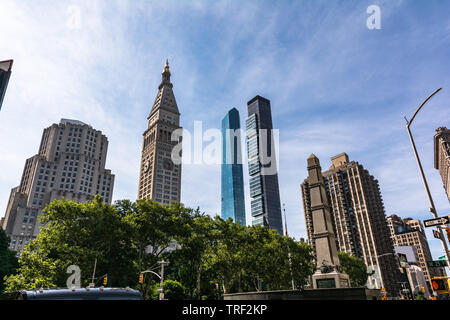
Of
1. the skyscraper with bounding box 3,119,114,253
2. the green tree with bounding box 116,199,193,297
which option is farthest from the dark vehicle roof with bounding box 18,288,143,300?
the skyscraper with bounding box 3,119,114,253

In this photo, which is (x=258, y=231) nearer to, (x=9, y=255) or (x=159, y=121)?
(x=9, y=255)

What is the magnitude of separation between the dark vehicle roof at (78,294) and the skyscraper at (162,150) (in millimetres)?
117405

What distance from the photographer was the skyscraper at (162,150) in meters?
130

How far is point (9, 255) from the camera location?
56188 millimetres

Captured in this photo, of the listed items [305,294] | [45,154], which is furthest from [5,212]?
[305,294]

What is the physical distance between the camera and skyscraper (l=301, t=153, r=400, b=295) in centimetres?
12975

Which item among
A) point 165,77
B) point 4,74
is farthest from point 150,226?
point 165,77

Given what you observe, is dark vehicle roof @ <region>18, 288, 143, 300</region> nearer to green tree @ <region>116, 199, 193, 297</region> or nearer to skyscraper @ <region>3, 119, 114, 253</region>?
green tree @ <region>116, 199, 193, 297</region>

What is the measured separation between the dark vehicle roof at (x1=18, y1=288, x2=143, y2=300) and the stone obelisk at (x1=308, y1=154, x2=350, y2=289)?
18.1 metres

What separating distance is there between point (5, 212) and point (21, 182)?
15.0 meters

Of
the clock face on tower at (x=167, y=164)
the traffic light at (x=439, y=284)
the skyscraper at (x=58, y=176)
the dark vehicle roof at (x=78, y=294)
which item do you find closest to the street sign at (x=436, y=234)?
the traffic light at (x=439, y=284)

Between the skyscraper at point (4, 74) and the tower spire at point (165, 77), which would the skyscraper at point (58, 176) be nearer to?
the skyscraper at point (4, 74)

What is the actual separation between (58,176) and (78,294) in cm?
13781

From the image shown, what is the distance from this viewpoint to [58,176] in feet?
421
